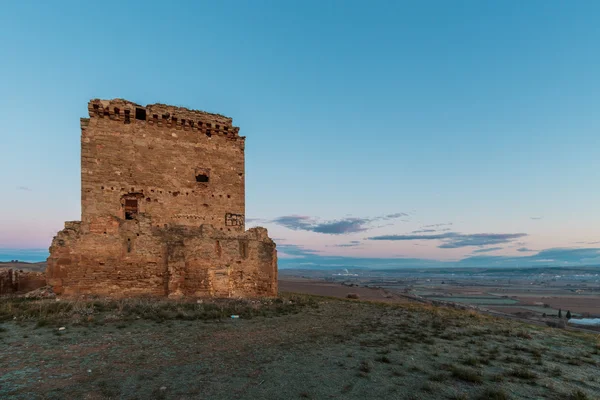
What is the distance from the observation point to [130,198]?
15383 mm

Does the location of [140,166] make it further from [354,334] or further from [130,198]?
[354,334]

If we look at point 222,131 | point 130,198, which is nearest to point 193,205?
point 130,198

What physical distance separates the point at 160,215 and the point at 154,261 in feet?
8.51

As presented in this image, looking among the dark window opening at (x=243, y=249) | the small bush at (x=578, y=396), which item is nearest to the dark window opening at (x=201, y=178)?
the dark window opening at (x=243, y=249)

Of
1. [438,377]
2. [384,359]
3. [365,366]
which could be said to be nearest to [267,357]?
[365,366]

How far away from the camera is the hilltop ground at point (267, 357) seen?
5.18 meters

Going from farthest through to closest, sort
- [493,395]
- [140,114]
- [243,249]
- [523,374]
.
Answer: [140,114] → [243,249] → [523,374] → [493,395]

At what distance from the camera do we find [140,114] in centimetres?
1612

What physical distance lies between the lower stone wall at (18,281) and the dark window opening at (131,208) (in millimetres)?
7401

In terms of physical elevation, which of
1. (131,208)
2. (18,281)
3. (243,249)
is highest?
(131,208)

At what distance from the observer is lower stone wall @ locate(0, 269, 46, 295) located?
16.5m

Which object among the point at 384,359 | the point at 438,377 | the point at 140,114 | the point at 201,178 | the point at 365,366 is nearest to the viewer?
the point at 438,377

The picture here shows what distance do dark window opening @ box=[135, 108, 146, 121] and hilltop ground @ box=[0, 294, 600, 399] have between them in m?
8.79

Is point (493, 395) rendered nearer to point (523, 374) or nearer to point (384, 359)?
point (523, 374)
